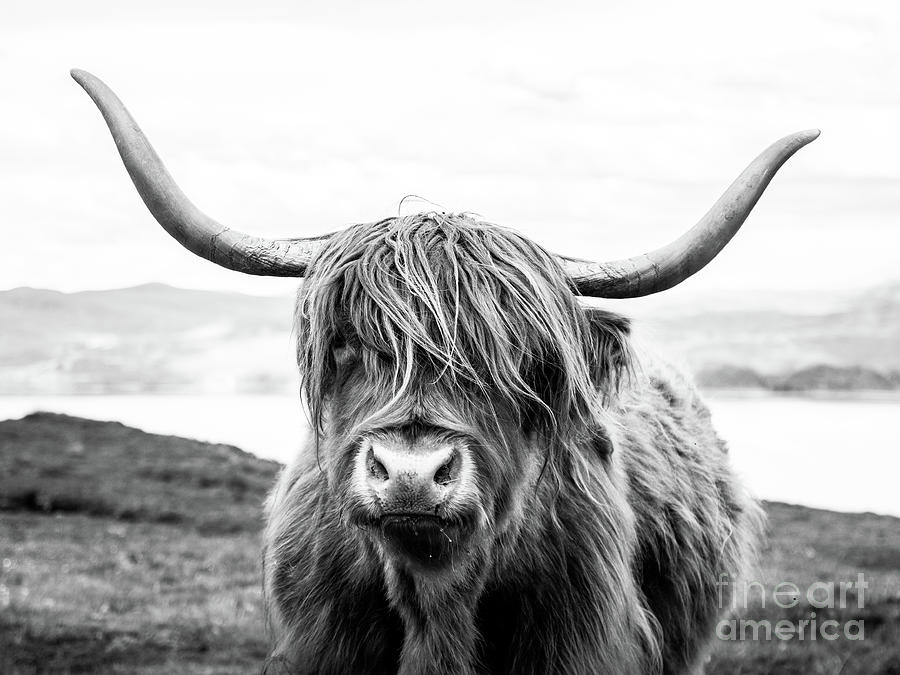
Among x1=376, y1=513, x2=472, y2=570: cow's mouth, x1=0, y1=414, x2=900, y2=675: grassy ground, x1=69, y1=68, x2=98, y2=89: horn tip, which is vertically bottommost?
x1=0, y1=414, x2=900, y2=675: grassy ground

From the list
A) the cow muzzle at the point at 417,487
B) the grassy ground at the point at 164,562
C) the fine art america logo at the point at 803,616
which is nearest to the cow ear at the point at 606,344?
the cow muzzle at the point at 417,487

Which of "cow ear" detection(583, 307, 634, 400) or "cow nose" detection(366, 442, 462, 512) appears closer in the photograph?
"cow nose" detection(366, 442, 462, 512)

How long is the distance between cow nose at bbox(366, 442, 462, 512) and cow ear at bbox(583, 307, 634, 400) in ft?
3.20

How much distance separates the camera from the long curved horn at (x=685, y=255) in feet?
11.3

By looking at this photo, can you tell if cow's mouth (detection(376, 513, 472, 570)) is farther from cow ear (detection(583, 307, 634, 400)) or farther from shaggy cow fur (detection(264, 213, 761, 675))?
cow ear (detection(583, 307, 634, 400))

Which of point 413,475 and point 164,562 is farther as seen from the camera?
point 164,562

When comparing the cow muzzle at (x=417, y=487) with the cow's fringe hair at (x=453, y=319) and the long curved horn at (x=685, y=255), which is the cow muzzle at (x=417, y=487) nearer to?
the cow's fringe hair at (x=453, y=319)

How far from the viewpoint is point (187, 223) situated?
345 centimetres

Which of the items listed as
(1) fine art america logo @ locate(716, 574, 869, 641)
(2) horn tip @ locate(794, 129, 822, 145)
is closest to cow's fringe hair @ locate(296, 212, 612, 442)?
(2) horn tip @ locate(794, 129, 822, 145)

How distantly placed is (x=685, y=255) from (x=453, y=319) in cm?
87

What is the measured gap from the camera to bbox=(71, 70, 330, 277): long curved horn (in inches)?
135

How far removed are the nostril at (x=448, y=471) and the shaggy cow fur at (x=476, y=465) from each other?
9 centimetres

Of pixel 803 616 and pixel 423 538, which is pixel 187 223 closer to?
pixel 423 538

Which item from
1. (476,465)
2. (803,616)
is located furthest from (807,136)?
(803,616)
